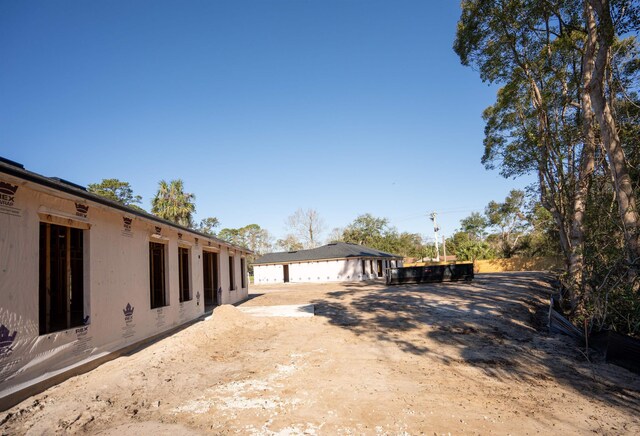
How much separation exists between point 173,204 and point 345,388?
1172 inches

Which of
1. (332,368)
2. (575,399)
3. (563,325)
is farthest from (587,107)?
(332,368)

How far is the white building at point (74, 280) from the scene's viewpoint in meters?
4.55

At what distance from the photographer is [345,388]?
5.08 metres

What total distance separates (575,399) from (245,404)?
449cm

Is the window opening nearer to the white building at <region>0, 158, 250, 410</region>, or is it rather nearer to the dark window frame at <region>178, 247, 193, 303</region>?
the dark window frame at <region>178, 247, 193, 303</region>

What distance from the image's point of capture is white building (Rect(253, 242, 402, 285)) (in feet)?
117

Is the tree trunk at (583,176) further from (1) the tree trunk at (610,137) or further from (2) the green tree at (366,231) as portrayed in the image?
(2) the green tree at (366,231)

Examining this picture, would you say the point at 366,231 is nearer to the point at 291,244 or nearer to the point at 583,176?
the point at 291,244

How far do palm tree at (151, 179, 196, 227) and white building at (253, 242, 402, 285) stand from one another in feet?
38.8

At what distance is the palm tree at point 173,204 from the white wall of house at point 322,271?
11993 mm

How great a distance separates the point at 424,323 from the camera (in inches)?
408

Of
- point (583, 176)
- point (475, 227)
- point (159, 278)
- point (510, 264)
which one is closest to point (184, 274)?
point (159, 278)

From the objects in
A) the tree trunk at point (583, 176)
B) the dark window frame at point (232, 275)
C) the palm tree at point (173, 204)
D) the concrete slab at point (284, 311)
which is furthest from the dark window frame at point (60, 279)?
the palm tree at point (173, 204)

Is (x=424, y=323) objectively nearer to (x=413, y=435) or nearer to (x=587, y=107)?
(x=413, y=435)
